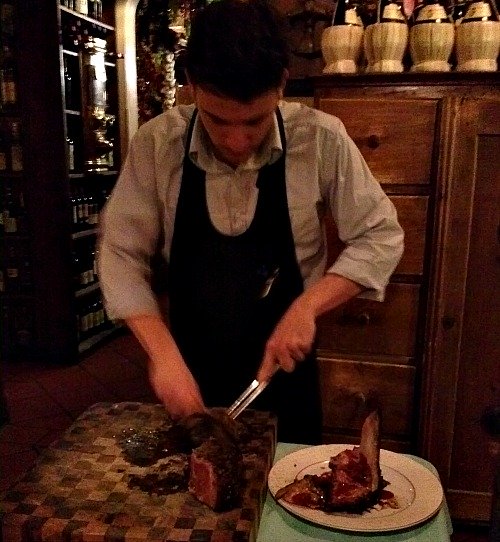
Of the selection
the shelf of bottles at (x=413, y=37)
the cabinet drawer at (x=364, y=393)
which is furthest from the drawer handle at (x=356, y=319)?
the shelf of bottles at (x=413, y=37)

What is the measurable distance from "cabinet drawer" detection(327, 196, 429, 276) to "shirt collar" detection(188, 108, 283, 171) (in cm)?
63

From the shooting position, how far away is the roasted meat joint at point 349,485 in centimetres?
89

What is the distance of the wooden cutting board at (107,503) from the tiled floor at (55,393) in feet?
5.49

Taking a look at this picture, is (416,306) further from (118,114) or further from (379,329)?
(118,114)

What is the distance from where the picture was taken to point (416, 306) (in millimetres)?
1884

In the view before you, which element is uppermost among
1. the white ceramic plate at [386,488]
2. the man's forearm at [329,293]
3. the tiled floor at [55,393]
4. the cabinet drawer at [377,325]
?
the man's forearm at [329,293]

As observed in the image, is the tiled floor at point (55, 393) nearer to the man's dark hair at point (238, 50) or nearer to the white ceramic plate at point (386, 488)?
the white ceramic plate at point (386, 488)

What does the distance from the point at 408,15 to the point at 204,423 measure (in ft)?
5.14

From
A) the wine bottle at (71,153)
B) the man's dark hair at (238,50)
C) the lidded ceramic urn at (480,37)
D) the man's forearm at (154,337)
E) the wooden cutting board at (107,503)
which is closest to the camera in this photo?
the wooden cutting board at (107,503)

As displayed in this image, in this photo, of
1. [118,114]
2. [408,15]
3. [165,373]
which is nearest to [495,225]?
[408,15]

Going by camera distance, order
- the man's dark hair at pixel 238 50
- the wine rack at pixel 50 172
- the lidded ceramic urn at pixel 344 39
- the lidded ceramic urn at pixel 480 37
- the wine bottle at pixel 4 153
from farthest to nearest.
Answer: the wine bottle at pixel 4 153
the wine rack at pixel 50 172
the lidded ceramic urn at pixel 344 39
the lidded ceramic urn at pixel 480 37
the man's dark hair at pixel 238 50

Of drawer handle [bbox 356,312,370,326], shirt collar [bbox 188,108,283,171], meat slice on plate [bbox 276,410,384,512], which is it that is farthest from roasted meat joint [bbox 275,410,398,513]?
drawer handle [bbox 356,312,370,326]

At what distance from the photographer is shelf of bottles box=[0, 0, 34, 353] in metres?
3.72

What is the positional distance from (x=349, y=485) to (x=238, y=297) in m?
0.55
